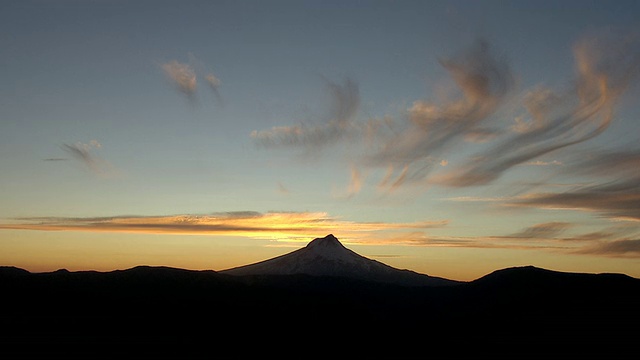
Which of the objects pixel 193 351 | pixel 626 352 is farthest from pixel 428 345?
pixel 193 351

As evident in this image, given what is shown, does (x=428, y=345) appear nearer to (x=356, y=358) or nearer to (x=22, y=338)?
(x=356, y=358)

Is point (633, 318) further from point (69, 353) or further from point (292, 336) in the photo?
point (69, 353)

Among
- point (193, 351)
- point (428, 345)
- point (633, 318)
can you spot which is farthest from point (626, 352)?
point (193, 351)

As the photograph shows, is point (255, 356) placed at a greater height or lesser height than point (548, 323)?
lesser

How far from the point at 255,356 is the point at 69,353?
47.5m

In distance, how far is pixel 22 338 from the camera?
147m

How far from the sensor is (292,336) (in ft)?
619

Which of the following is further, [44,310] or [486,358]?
[44,310]

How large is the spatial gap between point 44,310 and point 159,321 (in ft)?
128

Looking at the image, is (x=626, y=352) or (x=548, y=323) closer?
(x=626, y=352)

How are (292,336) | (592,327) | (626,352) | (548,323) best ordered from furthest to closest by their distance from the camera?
(292,336)
(548,323)
(592,327)
(626,352)

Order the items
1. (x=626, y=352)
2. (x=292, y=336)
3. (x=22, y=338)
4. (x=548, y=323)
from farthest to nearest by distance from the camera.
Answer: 1. (x=292, y=336)
2. (x=548, y=323)
3. (x=22, y=338)
4. (x=626, y=352)

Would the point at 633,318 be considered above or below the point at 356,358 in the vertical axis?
above

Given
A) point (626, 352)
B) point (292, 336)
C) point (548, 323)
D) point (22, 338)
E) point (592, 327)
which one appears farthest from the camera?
point (292, 336)
